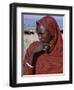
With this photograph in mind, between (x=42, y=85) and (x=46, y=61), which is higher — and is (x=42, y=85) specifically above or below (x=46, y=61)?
below

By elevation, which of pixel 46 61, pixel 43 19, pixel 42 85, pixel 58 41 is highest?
pixel 43 19

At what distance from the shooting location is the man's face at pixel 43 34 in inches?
57.8

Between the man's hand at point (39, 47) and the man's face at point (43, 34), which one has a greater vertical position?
the man's face at point (43, 34)

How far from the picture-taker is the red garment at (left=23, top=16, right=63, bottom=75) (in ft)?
4.76

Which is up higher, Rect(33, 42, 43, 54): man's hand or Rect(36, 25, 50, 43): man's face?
Rect(36, 25, 50, 43): man's face

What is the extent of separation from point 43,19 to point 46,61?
0.23 meters

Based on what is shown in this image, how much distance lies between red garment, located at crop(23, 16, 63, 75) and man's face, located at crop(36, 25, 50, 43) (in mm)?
18

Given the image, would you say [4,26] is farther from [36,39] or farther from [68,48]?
[68,48]

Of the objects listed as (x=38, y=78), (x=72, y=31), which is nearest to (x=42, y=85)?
(x=38, y=78)

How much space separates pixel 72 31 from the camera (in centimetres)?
155

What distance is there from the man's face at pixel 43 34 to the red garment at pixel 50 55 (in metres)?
0.02

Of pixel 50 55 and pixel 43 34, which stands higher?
pixel 43 34

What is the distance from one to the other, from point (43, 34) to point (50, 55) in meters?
0.12

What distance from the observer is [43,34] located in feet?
4.86
